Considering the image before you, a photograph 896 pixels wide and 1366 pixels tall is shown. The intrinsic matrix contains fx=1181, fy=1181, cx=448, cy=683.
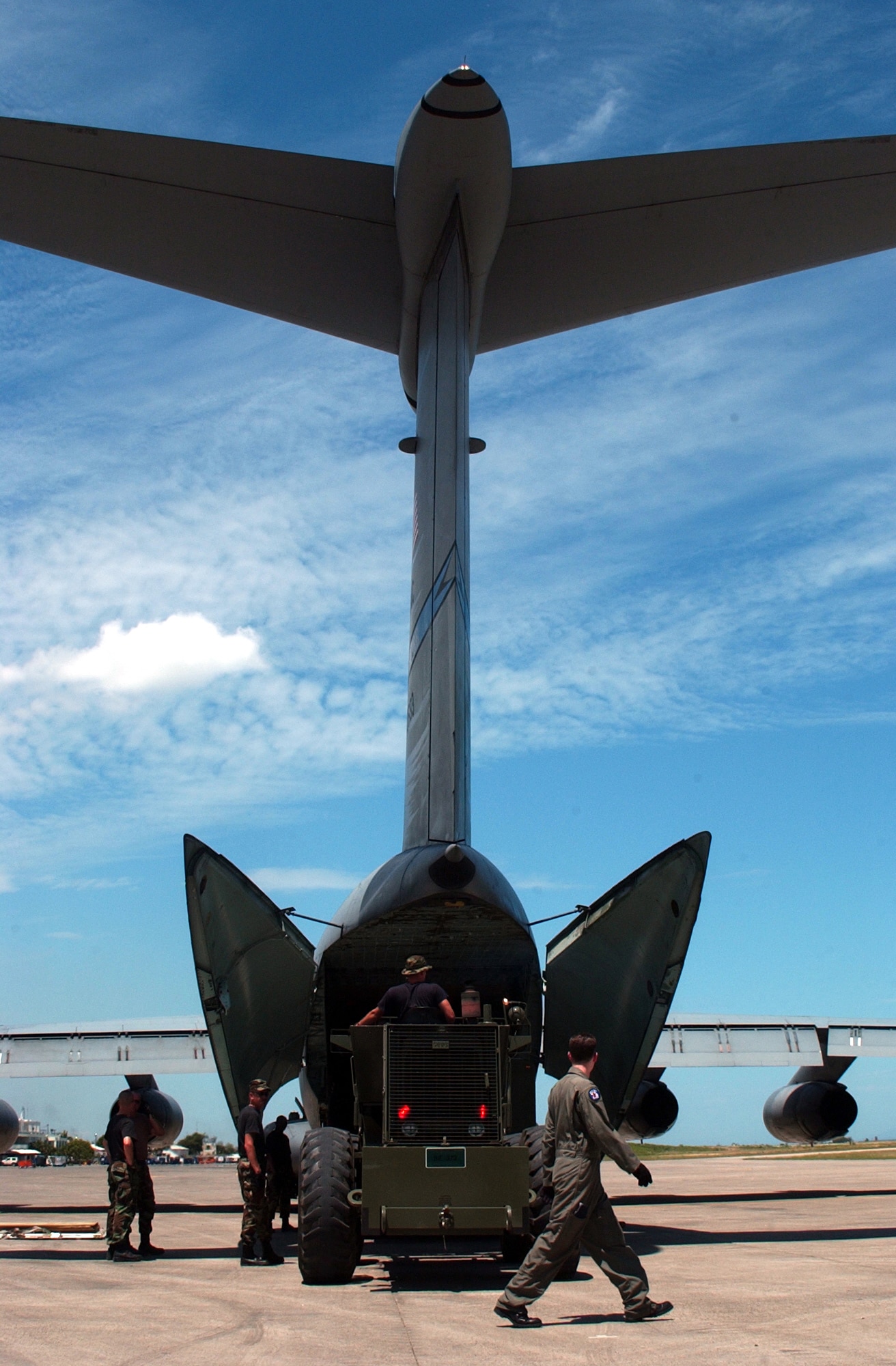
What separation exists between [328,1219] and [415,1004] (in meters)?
1.43

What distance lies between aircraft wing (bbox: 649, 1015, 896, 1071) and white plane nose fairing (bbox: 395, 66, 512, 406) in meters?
10.8

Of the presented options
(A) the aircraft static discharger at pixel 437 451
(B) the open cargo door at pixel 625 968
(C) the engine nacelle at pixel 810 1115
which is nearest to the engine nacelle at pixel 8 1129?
(A) the aircraft static discharger at pixel 437 451

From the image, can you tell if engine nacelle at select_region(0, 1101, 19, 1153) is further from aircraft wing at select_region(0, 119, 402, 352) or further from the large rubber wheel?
aircraft wing at select_region(0, 119, 402, 352)

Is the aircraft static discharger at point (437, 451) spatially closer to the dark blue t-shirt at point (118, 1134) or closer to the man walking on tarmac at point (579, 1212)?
the dark blue t-shirt at point (118, 1134)

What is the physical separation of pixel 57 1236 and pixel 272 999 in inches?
141

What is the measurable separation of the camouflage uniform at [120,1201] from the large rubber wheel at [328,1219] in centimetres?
217

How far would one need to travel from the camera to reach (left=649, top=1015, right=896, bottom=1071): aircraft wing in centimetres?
1775

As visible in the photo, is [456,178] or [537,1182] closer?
[537,1182]

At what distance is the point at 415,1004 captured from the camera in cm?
801

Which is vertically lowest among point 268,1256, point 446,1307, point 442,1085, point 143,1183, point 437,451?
point 268,1256

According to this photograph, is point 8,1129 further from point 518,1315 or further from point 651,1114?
point 518,1315

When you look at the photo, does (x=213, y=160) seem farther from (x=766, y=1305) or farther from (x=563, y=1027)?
→ (x=766, y=1305)

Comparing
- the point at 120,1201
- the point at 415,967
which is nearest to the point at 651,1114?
the point at 120,1201

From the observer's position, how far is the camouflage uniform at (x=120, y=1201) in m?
9.11
